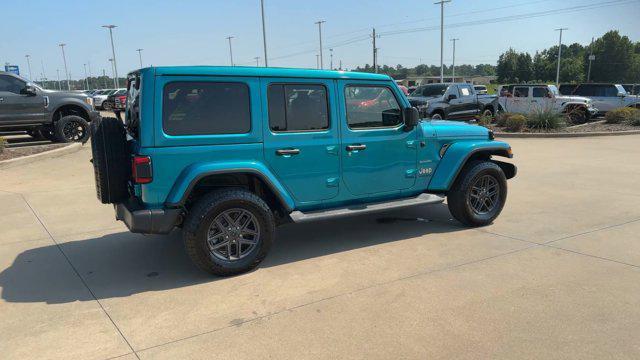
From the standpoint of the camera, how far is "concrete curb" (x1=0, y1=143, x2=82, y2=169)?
9.81m

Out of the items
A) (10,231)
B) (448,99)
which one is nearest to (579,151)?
(448,99)

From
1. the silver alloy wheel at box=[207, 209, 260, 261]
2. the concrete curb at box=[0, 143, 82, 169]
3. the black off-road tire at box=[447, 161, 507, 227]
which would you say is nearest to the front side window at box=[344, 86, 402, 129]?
the black off-road tire at box=[447, 161, 507, 227]

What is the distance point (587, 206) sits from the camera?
21.0 ft

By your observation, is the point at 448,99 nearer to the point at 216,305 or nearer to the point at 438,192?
the point at 438,192

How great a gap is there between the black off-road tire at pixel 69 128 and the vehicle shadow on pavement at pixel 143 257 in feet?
28.1

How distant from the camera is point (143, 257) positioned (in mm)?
4848

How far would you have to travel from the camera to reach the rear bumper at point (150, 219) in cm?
392

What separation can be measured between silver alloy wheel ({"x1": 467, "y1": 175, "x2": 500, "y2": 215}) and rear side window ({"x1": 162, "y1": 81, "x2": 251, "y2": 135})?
285cm

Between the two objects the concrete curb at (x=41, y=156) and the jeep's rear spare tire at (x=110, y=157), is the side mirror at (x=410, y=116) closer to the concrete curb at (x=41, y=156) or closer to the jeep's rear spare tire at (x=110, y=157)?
the jeep's rear spare tire at (x=110, y=157)

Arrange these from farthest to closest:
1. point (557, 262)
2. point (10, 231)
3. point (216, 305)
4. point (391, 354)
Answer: point (10, 231)
point (557, 262)
point (216, 305)
point (391, 354)

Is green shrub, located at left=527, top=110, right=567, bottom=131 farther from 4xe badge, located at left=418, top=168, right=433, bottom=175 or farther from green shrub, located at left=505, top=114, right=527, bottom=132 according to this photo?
4xe badge, located at left=418, top=168, right=433, bottom=175

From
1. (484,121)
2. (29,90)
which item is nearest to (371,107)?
(29,90)

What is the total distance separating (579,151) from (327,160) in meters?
9.32

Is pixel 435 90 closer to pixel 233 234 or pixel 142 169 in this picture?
pixel 233 234
